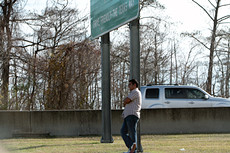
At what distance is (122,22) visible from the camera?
11.1 metres

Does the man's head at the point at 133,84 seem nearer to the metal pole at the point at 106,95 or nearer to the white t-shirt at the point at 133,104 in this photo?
the white t-shirt at the point at 133,104

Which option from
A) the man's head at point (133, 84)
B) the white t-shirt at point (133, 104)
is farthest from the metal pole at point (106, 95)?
the man's head at point (133, 84)

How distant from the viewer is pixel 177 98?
19.9 metres

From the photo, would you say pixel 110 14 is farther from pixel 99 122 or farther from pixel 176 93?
pixel 176 93

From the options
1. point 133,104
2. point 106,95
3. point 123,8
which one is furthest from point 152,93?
point 133,104

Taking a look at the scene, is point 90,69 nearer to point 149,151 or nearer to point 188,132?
point 188,132

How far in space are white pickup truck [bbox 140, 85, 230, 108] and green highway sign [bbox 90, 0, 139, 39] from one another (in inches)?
279

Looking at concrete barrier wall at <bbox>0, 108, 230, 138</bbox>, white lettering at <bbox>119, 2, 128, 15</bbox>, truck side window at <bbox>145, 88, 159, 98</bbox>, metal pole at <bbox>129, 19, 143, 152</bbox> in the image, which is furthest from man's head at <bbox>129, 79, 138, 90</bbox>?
truck side window at <bbox>145, 88, 159, 98</bbox>

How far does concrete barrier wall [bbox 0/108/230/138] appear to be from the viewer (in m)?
16.7

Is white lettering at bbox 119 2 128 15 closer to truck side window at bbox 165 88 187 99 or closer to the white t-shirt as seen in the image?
the white t-shirt

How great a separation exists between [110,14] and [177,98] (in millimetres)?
8802

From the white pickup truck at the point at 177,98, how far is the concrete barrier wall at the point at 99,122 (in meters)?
2.29

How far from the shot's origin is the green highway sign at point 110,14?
10508 millimetres

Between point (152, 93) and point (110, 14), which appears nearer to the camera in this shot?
point (110, 14)
